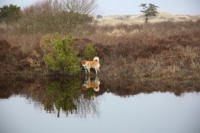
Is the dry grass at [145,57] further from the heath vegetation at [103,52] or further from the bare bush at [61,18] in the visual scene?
the bare bush at [61,18]

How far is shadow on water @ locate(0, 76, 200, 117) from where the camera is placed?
38.8ft

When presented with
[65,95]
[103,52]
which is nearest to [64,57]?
[103,52]

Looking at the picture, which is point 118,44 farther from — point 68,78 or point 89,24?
point 89,24

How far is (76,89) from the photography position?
1470cm

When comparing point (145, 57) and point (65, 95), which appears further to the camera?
point (145, 57)

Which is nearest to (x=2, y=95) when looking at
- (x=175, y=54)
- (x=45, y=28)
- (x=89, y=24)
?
(x=175, y=54)

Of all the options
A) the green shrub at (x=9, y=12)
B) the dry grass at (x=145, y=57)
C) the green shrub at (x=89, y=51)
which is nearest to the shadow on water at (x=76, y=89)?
the dry grass at (x=145, y=57)

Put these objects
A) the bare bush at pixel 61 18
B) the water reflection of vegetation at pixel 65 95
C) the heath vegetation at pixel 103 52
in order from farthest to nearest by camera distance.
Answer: the bare bush at pixel 61 18 < the heath vegetation at pixel 103 52 < the water reflection of vegetation at pixel 65 95

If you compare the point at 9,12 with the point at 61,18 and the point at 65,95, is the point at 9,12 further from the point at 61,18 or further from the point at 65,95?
the point at 65,95

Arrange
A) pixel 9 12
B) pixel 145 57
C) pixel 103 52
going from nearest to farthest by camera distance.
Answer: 1. pixel 145 57
2. pixel 103 52
3. pixel 9 12

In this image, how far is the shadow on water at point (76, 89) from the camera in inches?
466

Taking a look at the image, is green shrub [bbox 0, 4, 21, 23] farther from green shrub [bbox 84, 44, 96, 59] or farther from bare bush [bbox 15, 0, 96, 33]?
green shrub [bbox 84, 44, 96, 59]

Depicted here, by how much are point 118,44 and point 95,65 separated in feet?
14.8

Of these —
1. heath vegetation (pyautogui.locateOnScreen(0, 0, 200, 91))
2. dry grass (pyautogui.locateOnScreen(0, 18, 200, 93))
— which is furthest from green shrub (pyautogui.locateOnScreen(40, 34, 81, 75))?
dry grass (pyautogui.locateOnScreen(0, 18, 200, 93))
